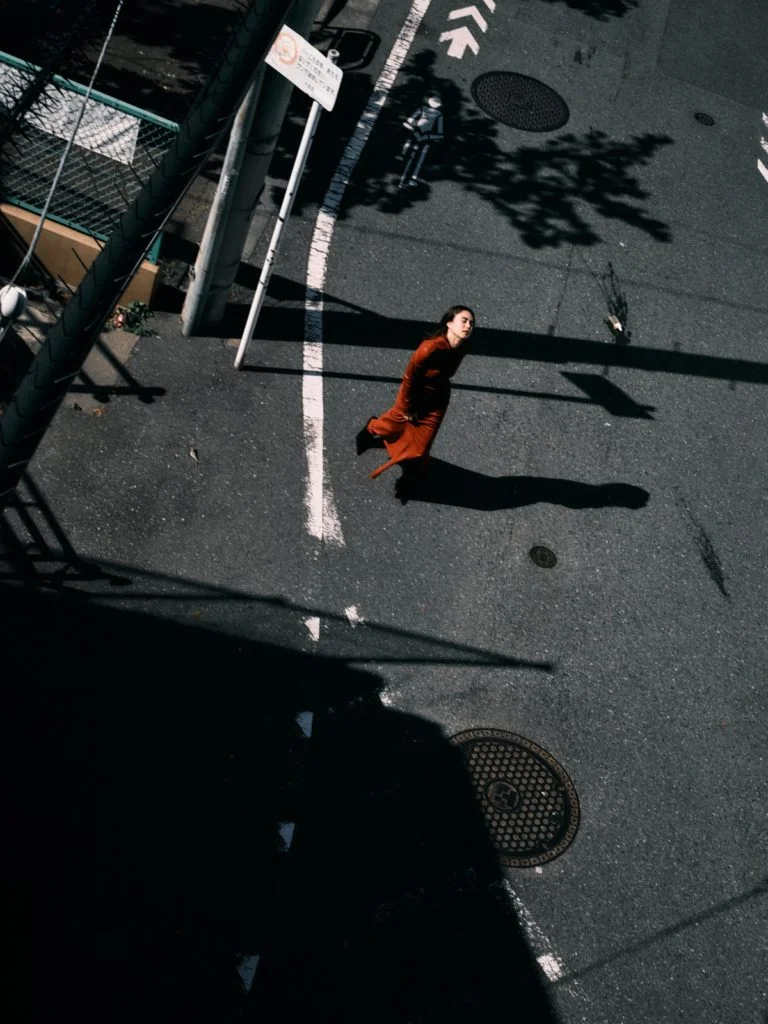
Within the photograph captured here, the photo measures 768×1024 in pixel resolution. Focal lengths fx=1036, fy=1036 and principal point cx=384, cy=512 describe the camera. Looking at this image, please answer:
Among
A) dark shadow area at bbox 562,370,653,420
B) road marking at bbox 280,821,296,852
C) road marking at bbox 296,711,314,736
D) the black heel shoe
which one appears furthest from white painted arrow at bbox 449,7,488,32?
road marking at bbox 280,821,296,852

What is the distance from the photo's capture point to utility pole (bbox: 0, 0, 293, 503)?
3.06 metres

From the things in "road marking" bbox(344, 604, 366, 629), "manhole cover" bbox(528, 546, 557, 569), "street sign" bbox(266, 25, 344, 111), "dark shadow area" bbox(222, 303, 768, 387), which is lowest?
"road marking" bbox(344, 604, 366, 629)

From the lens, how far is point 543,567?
8586mm

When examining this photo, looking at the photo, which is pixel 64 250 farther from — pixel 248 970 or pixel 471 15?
pixel 471 15

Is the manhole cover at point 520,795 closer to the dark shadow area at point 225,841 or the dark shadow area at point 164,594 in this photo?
the dark shadow area at point 225,841

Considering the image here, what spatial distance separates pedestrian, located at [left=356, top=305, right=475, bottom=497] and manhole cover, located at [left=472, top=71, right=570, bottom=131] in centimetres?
557

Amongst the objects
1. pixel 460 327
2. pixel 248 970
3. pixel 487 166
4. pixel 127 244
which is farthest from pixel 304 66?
pixel 248 970

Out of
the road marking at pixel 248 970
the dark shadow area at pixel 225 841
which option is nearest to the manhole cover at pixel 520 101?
the dark shadow area at pixel 225 841

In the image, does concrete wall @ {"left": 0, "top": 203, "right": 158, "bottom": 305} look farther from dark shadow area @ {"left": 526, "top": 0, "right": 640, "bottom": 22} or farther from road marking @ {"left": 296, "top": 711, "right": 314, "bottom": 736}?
dark shadow area @ {"left": 526, "top": 0, "right": 640, "bottom": 22}

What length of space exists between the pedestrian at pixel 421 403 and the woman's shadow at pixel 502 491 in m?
0.22

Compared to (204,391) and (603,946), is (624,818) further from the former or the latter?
(204,391)

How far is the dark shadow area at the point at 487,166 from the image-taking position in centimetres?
1108

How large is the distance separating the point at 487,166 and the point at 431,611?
246 inches

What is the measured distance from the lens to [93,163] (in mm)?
8391
